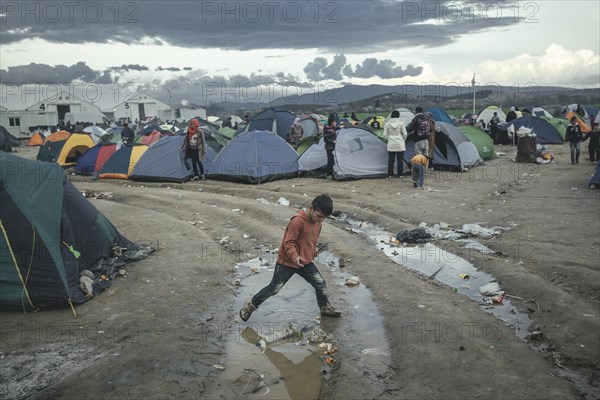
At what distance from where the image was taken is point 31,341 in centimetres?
569

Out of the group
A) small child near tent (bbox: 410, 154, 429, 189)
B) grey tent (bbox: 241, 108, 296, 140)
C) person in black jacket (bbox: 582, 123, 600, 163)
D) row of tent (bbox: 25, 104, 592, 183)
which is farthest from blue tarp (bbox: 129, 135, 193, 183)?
person in black jacket (bbox: 582, 123, 600, 163)

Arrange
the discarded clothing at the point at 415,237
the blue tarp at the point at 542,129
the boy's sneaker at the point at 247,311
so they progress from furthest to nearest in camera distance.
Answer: the blue tarp at the point at 542,129 → the discarded clothing at the point at 415,237 → the boy's sneaker at the point at 247,311

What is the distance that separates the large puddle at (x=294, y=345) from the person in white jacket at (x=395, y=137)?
8.37 m

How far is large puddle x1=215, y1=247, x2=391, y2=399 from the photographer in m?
4.77

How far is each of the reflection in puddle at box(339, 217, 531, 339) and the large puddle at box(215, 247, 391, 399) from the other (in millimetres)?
1348

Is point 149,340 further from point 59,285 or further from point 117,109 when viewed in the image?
point 117,109

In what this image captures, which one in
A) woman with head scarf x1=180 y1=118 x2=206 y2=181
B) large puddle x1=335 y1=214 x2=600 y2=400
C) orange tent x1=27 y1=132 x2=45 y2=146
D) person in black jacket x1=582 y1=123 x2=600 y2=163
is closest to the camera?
large puddle x1=335 y1=214 x2=600 y2=400

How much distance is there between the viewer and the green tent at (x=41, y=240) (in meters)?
6.44

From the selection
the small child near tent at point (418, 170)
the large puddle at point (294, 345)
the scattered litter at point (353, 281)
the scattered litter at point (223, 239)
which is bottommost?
the large puddle at point (294, 345)

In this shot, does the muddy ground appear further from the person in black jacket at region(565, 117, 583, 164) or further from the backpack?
the person in black jacket at region(565, 117, 583, 164)

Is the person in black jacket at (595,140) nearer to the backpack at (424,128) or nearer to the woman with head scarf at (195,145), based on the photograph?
the backpack at (424,128)

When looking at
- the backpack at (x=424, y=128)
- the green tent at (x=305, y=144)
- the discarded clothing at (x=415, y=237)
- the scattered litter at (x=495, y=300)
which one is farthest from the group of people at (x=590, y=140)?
the scattered litter at (x=495, y=300)

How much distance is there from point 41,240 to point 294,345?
358cm

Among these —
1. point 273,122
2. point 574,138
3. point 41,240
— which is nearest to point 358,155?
point 273,122
